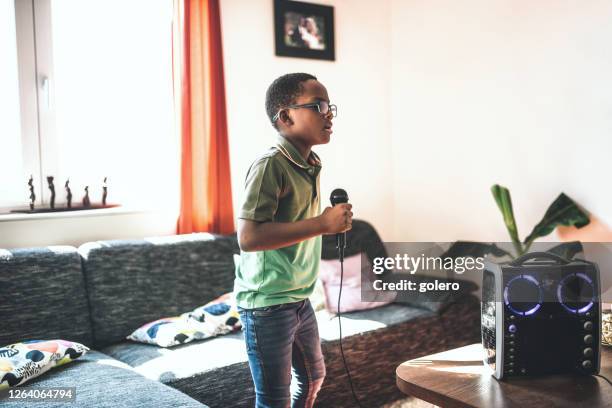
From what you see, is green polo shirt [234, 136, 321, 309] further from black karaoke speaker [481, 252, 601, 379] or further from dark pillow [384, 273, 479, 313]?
dark pillow [384, 273, 479, 313]

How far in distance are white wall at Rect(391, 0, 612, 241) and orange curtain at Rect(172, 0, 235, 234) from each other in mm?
1255

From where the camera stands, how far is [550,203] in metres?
2.86

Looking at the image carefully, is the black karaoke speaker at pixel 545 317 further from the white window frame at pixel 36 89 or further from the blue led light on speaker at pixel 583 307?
the white window frame at pixel 36 89

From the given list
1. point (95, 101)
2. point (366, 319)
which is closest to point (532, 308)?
point (366, 319)

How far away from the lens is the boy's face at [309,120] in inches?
59.5

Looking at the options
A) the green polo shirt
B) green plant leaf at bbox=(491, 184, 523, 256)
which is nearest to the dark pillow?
green plant leaf at bbox=(491, 184, 523, 256)

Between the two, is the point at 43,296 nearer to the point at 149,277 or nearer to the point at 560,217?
the point at 149,277

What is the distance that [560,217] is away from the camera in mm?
2686

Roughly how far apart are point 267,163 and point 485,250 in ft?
6.77

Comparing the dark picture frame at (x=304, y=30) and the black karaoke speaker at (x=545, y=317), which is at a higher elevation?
the dark picture frame at (x=304, y=30)

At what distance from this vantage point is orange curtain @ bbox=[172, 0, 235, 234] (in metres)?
2.79

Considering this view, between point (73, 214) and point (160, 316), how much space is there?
0.62 m

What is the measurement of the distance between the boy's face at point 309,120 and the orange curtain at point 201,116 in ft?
4.56

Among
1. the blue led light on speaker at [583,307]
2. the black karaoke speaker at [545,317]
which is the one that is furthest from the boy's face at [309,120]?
the blue led light on speaker at [583,307]
